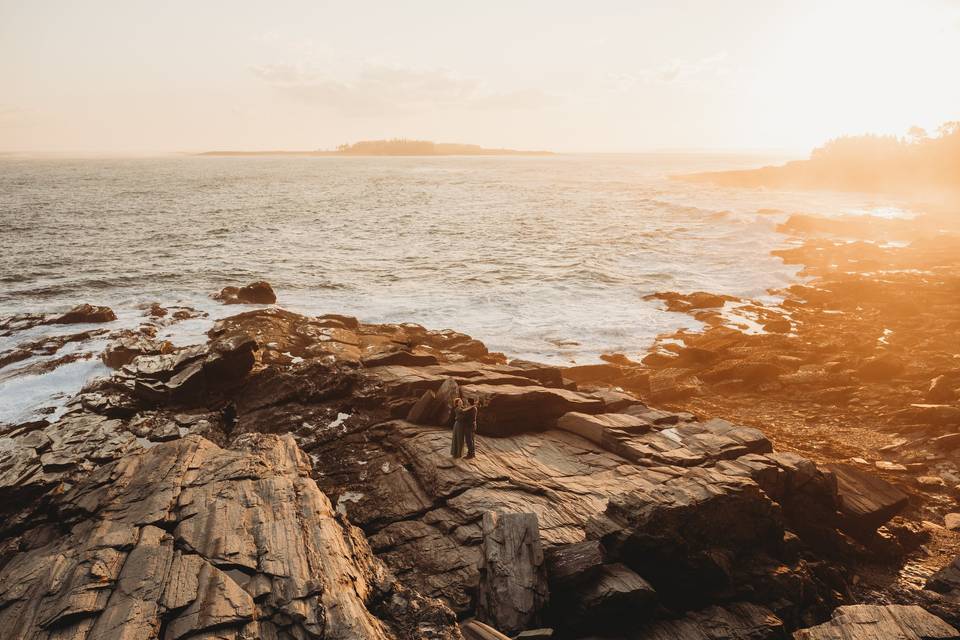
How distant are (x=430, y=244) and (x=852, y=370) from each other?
40.0 metres

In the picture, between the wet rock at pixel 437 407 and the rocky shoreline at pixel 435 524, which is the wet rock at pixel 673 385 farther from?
the wet rock at pixel 437 407

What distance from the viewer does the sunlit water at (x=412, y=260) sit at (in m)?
30.0

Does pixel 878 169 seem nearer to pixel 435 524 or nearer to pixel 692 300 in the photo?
pixel 692 300

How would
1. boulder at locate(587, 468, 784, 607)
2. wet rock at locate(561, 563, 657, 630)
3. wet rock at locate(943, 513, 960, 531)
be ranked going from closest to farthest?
wet rock at locate(561, 563, 657, 630)
boulder at locate(587, 468, 784, 607)
wet rock at locate(943, 513, 960, 531)

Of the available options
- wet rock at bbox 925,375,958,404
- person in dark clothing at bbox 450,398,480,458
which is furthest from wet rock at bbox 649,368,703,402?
person in dark clothing at bbox 450,398,480,458

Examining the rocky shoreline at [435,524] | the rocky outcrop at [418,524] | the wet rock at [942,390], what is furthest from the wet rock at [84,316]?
the wet rock at [942,390]

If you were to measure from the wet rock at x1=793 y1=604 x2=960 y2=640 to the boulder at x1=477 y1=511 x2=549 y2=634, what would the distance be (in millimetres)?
4409

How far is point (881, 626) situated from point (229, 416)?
1644cm

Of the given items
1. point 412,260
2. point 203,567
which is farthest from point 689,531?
point 412,260

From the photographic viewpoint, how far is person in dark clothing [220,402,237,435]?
16.3m

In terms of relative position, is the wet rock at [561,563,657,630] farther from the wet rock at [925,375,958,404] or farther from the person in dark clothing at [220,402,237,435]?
the wet rock at [925,375,958,404]

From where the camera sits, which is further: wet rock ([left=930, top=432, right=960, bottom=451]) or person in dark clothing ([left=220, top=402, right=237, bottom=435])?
wet rock ([left=930, top=432, right=960, bottom=451])

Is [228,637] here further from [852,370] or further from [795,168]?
[795,168]

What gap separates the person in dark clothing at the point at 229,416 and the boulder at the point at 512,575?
10120mm
